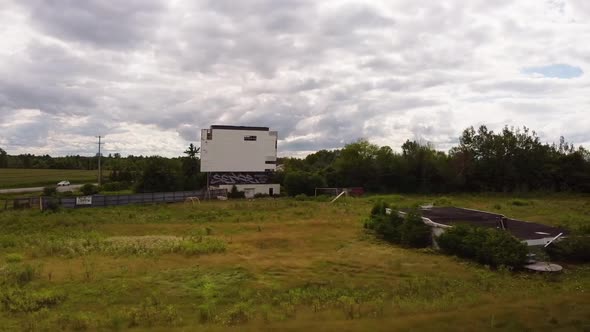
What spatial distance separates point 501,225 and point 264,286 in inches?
455

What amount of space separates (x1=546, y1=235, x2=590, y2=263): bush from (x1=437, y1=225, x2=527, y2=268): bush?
2024mm

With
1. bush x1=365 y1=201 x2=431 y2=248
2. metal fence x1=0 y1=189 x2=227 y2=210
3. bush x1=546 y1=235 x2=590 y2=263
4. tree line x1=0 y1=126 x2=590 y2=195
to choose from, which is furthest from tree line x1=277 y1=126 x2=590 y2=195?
bush x1=546 y1=235 x2=590 y2=263

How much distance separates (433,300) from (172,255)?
9.25m

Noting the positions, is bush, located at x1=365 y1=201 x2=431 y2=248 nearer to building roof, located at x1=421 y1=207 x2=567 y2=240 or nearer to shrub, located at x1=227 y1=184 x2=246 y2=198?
building roof, located at x1=421 y1=207 x2=567 y2=240

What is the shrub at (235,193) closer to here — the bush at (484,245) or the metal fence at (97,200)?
the metal fence at (97,200)

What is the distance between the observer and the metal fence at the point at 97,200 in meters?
30.9

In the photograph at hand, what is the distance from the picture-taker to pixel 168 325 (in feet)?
27.0

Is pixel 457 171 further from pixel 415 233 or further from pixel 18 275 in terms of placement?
pixel 18 275

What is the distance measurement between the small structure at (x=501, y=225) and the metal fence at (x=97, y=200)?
22975mm

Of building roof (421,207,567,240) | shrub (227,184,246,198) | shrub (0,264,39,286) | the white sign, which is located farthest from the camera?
shrub (227,184,246,198)

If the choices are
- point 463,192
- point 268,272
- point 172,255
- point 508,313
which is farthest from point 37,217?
point 463,192

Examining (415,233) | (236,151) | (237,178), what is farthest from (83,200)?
(415,233)

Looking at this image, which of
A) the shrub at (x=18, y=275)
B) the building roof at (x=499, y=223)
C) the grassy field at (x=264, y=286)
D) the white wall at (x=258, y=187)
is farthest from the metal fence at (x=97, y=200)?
the building roof at (x=499, y=223)

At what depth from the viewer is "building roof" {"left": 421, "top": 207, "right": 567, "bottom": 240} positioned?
639 inches
